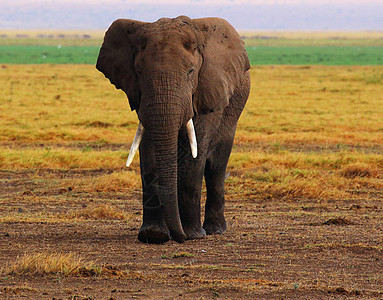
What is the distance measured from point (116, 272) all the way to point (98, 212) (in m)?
3.67

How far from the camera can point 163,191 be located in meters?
7.35

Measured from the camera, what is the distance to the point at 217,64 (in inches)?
323

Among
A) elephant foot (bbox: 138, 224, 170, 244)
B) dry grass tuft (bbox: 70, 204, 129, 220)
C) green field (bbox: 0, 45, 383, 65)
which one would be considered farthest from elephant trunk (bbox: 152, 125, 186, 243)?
green field (bbox: 0, 45, 383, 65)

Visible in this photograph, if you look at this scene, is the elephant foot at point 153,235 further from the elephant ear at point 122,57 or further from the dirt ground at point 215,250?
the elephant ear at point 122,57

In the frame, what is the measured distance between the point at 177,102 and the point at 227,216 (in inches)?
132

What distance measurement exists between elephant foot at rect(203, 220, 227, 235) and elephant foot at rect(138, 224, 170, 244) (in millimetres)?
1005

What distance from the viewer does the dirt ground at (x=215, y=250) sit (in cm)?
595

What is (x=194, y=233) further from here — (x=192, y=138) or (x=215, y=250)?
(x=192, y=138)

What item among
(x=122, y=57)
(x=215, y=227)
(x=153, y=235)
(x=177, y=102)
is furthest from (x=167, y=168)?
(x=215, y=227)

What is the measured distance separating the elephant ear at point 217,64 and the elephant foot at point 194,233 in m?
1.41

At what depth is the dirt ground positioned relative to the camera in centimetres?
595

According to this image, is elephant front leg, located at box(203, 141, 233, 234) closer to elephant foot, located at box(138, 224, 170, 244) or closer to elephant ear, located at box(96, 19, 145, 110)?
elephant foot, located at box(138, 224, 170, 244)

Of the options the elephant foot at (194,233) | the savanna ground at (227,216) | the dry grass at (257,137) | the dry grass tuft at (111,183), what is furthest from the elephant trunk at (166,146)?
the dry grass tuft at (111,183)

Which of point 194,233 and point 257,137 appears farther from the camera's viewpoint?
point 257,137
